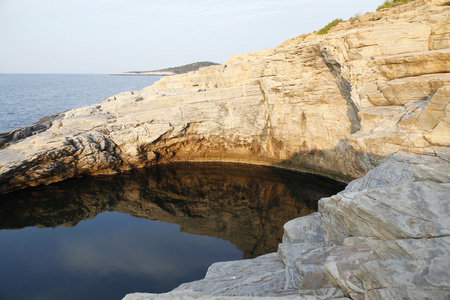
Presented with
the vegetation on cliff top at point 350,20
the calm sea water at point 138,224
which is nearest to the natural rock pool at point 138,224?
the calm sea water at point 138,224

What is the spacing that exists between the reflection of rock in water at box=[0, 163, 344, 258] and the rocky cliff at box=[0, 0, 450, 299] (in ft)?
5.72

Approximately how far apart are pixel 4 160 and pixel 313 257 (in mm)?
21720

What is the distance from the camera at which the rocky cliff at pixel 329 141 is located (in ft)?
18.5

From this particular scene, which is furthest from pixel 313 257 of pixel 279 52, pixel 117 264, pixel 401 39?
pixel 279 52

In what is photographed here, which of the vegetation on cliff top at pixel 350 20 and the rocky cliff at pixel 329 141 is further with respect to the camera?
the vegetation on cliff top at pixel 350 20

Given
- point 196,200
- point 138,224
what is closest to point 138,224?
point 138,224

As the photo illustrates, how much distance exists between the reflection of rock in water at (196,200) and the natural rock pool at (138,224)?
0.21ft

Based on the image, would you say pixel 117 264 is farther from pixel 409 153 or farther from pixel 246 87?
pixel 246 87

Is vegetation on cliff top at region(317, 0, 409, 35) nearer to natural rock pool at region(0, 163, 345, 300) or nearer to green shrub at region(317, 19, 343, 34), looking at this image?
green shrub at region(317, 19, 343, 34)

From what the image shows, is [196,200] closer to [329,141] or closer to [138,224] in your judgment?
[138,224]

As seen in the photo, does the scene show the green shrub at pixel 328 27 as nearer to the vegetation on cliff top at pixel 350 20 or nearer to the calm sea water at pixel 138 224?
the vegetation on cliff top at pixel 350 20

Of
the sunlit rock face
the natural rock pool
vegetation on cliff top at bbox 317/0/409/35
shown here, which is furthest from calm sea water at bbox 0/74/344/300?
vegetation on cliff top at bbox 317/0/409/35

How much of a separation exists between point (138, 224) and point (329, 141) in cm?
1447

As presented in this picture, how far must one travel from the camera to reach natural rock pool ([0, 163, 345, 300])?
1189 centimetres
